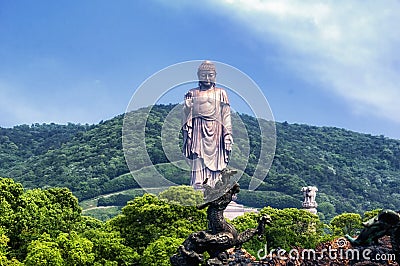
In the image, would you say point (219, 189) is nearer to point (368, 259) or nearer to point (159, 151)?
point (368, 259)

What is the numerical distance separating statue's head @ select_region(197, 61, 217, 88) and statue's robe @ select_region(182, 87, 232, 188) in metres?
0.34

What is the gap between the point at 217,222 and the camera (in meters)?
12.2

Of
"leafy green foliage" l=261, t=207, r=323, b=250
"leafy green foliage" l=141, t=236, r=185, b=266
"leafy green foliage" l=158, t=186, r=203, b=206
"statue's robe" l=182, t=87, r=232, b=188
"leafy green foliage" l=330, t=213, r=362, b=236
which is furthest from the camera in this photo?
"statue's robe" l=182, t=87, r=232, b=188

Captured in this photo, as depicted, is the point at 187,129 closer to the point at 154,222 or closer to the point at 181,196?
the point at 181,196

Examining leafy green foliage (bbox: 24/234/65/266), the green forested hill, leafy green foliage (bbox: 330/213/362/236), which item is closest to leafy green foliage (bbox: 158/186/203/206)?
leafy green foliage (bbox: 24/234/65/266)

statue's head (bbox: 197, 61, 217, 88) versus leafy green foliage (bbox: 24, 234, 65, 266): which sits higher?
statue's head (bbox: 197, 61, 217, 88)

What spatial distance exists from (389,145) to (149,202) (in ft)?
168

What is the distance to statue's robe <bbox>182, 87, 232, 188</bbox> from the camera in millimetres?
30406

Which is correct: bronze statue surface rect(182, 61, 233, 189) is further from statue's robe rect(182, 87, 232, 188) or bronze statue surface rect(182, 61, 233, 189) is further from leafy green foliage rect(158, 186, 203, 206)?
leafy green foliage rect(158, 186, 203, 206)

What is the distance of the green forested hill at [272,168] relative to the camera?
4412 cm

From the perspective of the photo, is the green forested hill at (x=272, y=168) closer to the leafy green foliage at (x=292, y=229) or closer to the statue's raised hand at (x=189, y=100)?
the statue's raised hand at (x=189, y=100)

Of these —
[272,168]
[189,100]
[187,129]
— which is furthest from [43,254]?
[272,168]

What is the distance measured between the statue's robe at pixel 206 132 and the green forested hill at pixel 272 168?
0.90 meters

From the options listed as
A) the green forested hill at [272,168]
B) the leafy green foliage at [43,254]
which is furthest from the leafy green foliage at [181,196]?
the green forested hill at [272,168]
